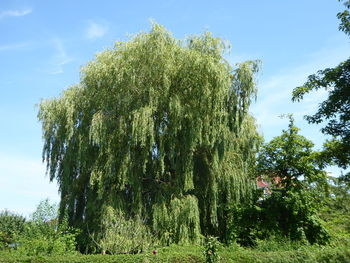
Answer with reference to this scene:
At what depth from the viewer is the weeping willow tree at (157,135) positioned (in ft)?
47.4

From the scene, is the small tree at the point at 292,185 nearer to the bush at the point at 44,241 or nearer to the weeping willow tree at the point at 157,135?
the weeping willow tree at the point at 157,135

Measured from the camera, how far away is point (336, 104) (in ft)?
44.4

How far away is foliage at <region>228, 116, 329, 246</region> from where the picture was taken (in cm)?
1571

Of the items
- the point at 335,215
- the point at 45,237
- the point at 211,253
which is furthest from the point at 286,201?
the point at 45,237

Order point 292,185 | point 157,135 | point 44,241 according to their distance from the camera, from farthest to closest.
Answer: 1. point 292,185
2. point 157,135
3. point 44,241

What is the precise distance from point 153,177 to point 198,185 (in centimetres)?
217

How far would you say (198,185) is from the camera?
1611cm

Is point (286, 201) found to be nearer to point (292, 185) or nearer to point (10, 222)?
point (292, 185)

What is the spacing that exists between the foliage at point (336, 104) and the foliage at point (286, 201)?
169 cm

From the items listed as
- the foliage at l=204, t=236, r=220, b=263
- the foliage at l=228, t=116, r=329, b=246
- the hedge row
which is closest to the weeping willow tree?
the foliage at l=228, t=116, r=329, b=246

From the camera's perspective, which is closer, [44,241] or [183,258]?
[183,258]

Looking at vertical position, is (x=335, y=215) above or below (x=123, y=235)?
above

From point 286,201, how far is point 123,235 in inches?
304

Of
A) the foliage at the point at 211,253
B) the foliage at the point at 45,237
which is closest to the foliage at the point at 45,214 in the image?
the foliage at the point at 45,237
